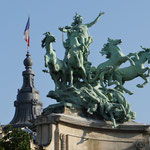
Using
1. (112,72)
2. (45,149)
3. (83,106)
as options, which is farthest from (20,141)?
(112,72)

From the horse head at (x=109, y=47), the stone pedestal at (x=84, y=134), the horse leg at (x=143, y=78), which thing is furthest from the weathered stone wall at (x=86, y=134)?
the horse head at (x=109, y=47)

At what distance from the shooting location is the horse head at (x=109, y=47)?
36597 millimetres

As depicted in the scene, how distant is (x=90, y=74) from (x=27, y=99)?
59.4m

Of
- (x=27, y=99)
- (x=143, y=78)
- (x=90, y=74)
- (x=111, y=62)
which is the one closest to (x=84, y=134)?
(x=90, y=74)

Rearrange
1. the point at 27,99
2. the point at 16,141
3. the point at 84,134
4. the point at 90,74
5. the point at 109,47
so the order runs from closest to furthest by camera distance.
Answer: the point at 16,141, the point at 84,134, the point at 90,74, the point at 109,47, the point at 27,99

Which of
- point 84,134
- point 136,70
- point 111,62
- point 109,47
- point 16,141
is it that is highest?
point 109,47

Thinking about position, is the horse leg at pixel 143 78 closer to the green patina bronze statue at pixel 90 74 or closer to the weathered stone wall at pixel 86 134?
the green patina bronze statue at pixel 90 74

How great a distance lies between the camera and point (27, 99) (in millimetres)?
94438

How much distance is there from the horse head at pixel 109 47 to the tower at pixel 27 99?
185 ft

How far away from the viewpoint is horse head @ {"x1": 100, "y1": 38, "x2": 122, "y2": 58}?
36.6 meters

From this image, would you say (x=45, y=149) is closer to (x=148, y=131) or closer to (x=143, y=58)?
(x=148, y=131)

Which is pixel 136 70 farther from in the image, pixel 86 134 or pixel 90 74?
pixel 86 134

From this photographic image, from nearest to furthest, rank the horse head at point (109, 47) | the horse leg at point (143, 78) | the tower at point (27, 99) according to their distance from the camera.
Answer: the horse leg at point (143, 78), the horse head at point (109, 47), the tower at point (27, 99)

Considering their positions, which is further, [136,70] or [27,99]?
[27,99]
